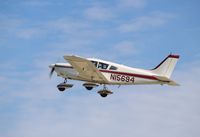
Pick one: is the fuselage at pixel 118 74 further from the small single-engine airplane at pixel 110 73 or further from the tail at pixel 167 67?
the tail at pixel 167 67

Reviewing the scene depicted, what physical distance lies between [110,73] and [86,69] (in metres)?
1.80

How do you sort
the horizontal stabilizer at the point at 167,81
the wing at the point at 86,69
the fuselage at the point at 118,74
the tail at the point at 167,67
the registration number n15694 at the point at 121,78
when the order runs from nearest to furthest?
1. the horizontal stabilizer at the point at 167,81
2. the wing at the point at 86,69
3. the fuselage at the point at 118,74
4. the registration number n15694 at the point at 121,78
5. the tail at the point at 167,67

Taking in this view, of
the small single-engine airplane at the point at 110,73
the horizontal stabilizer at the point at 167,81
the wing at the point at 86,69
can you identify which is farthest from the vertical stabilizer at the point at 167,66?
the wing at the point at 86,69

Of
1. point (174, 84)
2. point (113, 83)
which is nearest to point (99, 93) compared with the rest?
point (113, 83)

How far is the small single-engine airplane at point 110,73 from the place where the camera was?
4369 centimetres

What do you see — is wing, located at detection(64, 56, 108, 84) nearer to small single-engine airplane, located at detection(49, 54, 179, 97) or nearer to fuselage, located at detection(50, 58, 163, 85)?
small single-engine airplane, located at detection(49, 54, 179, 97)

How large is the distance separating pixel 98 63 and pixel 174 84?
5.64 m

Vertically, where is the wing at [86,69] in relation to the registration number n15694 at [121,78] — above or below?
above

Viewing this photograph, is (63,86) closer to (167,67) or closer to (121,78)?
(121,78)

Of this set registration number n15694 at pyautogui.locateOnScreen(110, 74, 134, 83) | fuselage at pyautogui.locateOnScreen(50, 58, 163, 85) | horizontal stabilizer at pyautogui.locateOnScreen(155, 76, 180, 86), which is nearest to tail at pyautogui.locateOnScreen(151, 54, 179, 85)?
fuselage at pyautogui.locateOnScreen(50, 58, 163, 85)

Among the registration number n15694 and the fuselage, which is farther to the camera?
the registration number n15694

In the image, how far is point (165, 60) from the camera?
149 feet

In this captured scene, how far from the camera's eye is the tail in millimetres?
44438

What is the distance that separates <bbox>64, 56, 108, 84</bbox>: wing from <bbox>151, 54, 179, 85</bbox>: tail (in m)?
3.77
